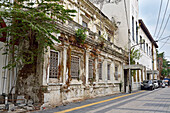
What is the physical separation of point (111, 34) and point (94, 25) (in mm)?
5912

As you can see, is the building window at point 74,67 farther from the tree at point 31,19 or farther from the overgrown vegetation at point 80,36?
the tree at point 31,19

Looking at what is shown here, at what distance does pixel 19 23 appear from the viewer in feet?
27.5

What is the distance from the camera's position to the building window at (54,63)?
35.6 feet

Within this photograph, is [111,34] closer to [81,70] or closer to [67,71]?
[81,70]

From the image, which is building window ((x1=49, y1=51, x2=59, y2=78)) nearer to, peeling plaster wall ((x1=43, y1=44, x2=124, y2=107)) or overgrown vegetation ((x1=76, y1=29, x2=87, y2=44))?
peeling plaster wall ((x1=43, y1=44, x2=124, y2=107))

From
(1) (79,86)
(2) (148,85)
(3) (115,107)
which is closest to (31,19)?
(3) (115,107)

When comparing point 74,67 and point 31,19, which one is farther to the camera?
point 74,67

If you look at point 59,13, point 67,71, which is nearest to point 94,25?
point 67,71

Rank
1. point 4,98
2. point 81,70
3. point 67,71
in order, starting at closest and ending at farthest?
point 4,98
point 67,71
point 81,70

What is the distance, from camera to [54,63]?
1109 cm

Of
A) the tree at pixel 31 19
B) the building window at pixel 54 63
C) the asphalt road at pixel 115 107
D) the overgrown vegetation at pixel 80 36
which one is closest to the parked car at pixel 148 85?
the asphalt road at pixel 115 107

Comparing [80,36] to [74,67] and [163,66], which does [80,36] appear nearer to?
[74,67]

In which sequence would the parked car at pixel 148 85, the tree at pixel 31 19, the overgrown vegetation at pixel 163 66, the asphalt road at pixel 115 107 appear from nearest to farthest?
the tree at pixel 31 19 → the asphalt road at pixel 115 107 → the parked car at pixel 148 85 → the overgrown vegetation at pixel 163 66

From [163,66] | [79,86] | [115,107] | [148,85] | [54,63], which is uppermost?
[163,66]
